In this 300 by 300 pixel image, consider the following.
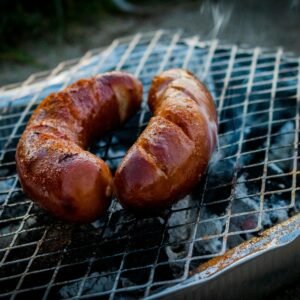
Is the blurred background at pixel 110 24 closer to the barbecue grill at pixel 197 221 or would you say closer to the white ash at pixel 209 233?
the barbecue grill at pixel 197 221

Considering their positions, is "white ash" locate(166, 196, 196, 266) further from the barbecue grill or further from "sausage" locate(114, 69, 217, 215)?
"sausage" locate(114, 69, 217, 215)

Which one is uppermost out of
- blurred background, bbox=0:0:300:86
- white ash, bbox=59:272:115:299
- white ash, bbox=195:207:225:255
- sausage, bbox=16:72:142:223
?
sausage, bbox=16:72:142:223

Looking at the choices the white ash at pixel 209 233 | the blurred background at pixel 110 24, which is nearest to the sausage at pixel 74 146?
the white ash at pixel 209 233

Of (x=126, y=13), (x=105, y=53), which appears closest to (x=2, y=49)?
(x=126, y=13)

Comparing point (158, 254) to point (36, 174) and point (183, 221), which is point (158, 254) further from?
point (36, 174)

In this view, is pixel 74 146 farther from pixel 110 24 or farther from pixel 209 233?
pixel 110 24

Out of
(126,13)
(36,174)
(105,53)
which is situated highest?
(36,174)

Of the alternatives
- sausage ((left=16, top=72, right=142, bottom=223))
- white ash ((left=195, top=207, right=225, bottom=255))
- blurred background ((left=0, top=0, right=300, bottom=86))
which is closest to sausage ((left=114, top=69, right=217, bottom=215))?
sausage ((left=16, top=72, right=142, bottom=223))

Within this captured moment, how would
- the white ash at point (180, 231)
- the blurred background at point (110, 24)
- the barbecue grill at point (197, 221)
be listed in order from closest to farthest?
the barbecue grill at point (197, 221) → the white ash at point (180, 231) → the blurred background at point (110, 24)
